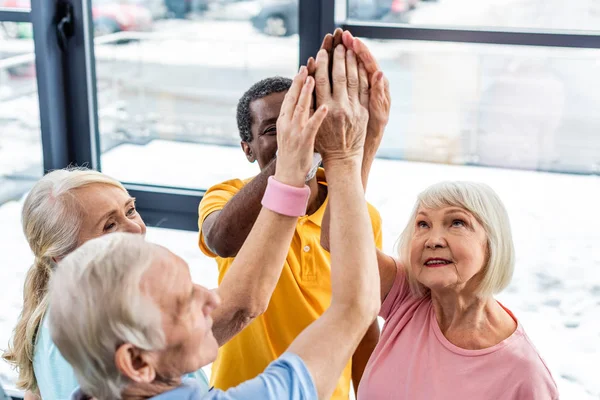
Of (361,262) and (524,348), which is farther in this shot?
(524,348)

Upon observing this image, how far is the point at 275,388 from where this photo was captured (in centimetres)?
108

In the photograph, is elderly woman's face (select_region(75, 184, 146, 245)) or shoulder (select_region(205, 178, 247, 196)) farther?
shoulder (select_region(205, 178, 247, 196))

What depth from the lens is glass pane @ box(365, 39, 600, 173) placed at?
2889 mm

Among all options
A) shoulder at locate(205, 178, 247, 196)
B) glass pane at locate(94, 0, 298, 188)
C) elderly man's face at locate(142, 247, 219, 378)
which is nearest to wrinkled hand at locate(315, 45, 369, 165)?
elderly man's face at locate(142, 247, 219, 378)

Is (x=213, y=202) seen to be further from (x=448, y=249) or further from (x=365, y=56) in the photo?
(x=365, y=56)

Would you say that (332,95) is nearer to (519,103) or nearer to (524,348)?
(524,348)

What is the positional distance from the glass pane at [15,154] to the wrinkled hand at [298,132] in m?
2.34

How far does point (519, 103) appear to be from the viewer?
9.66 ft

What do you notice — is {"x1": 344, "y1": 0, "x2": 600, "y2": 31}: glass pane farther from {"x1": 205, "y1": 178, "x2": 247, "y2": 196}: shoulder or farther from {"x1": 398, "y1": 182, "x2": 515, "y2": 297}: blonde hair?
{"x1": 398, "y1": 182, "x2": 515, "y2": 297}: blonde hair

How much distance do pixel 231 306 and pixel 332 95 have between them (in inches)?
16.6

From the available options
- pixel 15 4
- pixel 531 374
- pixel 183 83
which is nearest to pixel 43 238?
pixel 531 374

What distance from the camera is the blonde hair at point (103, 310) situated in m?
1.04

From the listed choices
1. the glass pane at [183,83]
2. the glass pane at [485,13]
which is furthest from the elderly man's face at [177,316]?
the glass pane at [183,83]

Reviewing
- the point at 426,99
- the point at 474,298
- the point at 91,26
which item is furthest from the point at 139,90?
the point at 474,298
